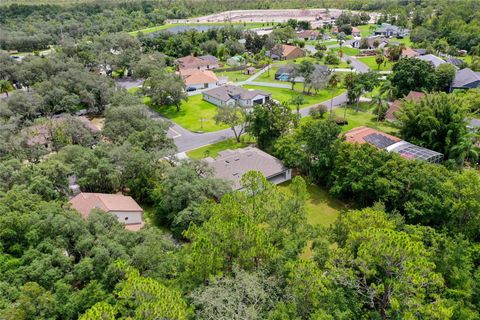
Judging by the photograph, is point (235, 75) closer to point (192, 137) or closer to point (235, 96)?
point (235, 96)

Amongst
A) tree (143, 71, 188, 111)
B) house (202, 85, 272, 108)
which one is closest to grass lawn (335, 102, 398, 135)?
house (202, 85, 272, 108)

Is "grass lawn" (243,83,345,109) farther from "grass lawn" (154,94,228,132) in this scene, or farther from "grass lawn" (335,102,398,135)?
"grass lawn" (154,94,228,132)

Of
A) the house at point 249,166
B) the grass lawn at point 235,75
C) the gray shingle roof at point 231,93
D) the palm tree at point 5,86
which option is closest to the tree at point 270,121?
the house at point 249,166

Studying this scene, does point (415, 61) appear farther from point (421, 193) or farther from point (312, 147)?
point (421, 193)

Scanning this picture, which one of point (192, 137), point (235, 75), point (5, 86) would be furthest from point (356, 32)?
point (5, 86)

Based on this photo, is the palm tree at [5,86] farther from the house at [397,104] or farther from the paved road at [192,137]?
the house at [397,104]

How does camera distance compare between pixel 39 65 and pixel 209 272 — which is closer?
pixel 209 272

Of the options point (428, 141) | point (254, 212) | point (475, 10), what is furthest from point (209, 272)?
point (475, 10)
